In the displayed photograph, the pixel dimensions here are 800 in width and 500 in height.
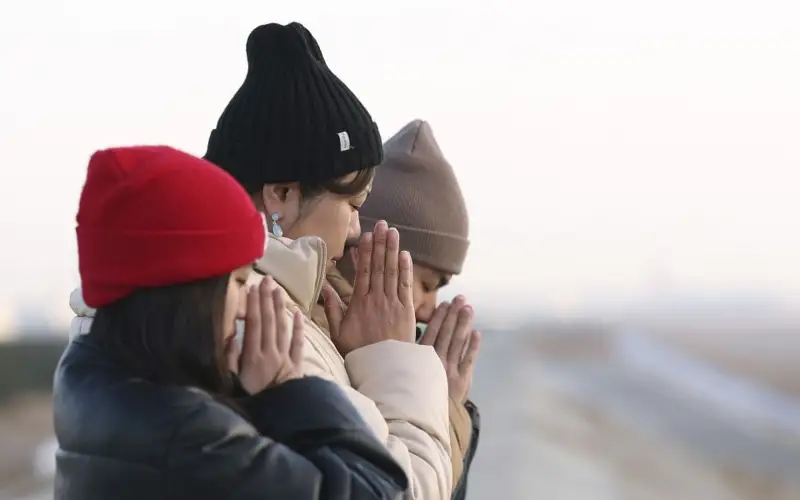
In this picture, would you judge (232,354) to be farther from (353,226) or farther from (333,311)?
(353,226)

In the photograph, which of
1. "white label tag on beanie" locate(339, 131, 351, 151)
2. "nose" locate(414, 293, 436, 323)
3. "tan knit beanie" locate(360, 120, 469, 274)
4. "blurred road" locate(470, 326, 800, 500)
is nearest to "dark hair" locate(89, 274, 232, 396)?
"white label tag on beanie" locate(339, 131, 351, 151)

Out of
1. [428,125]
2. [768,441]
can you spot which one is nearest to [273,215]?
[428,125]

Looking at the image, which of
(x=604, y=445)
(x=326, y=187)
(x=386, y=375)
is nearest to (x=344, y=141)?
(x=326, y=187)

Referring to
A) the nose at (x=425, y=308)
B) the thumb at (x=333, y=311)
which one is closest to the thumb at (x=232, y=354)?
the thumb at (x=333, y=311)

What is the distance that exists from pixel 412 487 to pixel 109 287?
1.65 feet

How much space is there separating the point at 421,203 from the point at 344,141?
0.86 metres

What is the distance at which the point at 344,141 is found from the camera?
2.33 metres

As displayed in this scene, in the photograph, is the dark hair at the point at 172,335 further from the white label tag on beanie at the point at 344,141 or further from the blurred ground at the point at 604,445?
the blurred ground at the point at 604,445

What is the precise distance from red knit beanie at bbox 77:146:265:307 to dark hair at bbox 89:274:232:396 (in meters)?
0.02

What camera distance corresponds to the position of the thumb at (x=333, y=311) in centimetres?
226

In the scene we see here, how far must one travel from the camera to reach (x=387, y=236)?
2254 mm

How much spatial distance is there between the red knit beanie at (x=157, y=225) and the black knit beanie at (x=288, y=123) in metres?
0.59

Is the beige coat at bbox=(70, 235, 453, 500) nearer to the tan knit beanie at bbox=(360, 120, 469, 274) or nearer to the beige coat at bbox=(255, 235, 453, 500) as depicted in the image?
the beige coat at bbox=(255, 235, 453, 500)

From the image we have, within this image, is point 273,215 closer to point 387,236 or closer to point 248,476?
point 387,236
